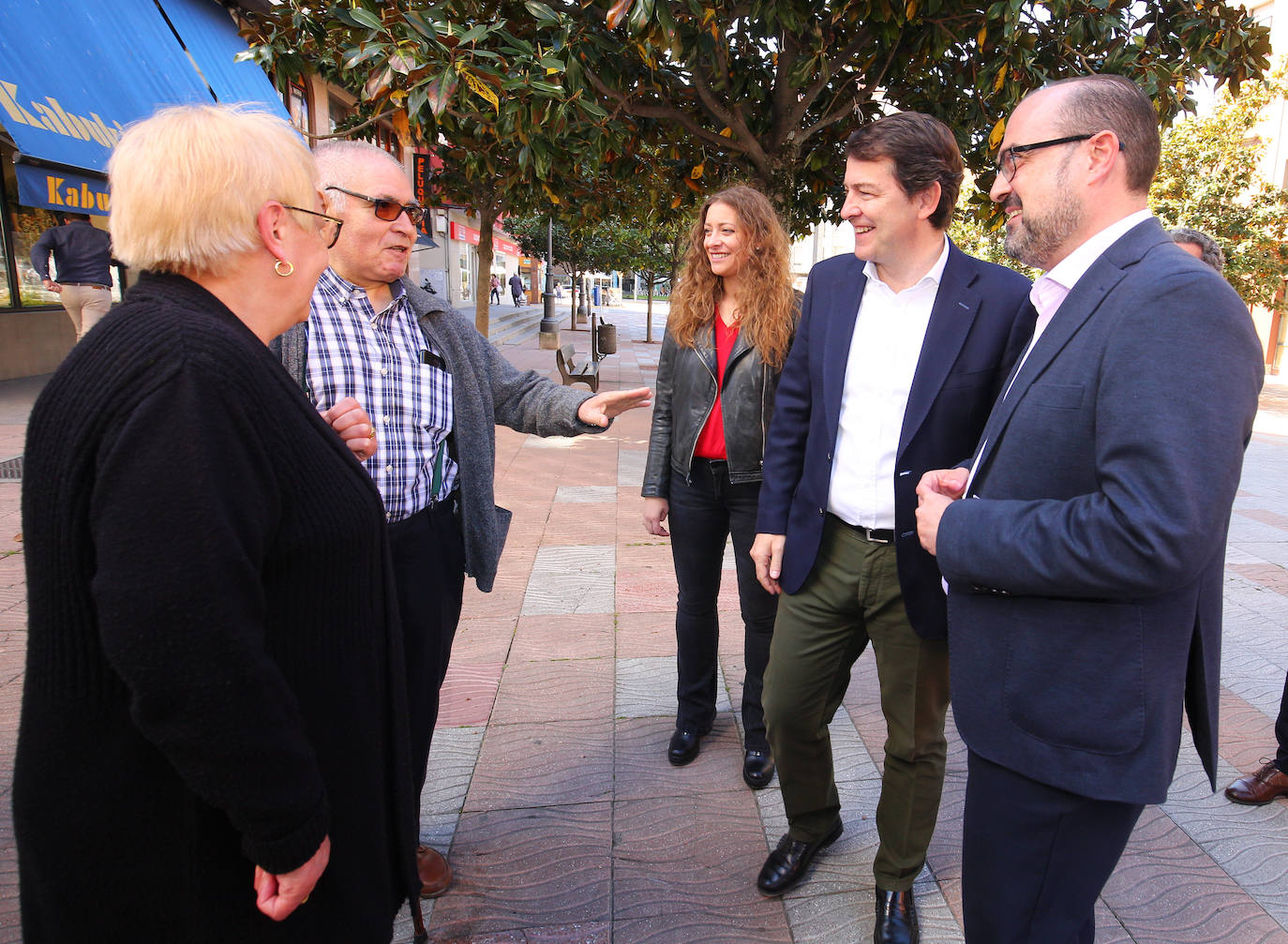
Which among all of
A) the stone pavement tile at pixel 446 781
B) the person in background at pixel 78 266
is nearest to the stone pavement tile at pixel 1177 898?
the stone pavement tile at pixel 446 781

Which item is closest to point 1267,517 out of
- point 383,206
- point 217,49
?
point 383,206

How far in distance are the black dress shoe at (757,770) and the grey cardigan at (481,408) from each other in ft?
3.96

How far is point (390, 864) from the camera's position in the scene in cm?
163

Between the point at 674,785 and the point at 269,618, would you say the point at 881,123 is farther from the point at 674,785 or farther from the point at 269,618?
the point at 674,785

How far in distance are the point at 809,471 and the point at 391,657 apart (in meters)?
1.30

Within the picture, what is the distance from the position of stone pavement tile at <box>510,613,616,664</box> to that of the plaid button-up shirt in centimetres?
193

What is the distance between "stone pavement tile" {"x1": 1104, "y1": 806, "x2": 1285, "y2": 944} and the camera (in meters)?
2.29

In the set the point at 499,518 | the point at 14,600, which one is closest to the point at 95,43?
the point at 14,600

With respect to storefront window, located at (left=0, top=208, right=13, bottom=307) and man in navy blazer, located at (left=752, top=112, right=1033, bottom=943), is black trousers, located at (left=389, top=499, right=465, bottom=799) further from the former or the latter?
storefront window, located at (left=0, top=208, right=13, bottom=307)

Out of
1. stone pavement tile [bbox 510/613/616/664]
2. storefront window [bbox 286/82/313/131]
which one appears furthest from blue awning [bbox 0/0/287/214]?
stone pavement tile [bbox 510/613/616/664]

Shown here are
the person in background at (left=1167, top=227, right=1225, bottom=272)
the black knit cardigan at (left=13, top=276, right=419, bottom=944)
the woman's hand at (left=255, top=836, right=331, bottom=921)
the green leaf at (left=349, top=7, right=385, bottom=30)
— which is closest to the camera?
the black knit cardigan at (left=13, top=276, right=419, bottom=944)

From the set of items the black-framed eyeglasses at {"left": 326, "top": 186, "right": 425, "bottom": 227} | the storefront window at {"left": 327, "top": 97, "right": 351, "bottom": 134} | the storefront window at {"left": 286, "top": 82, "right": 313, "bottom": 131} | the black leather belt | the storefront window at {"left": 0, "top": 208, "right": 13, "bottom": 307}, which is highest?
the storefront window at {"left": 327, "top": 97, "right": 351, "bottom": 134}

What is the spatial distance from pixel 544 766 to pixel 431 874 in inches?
27.9

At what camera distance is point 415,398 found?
223 centimetres
